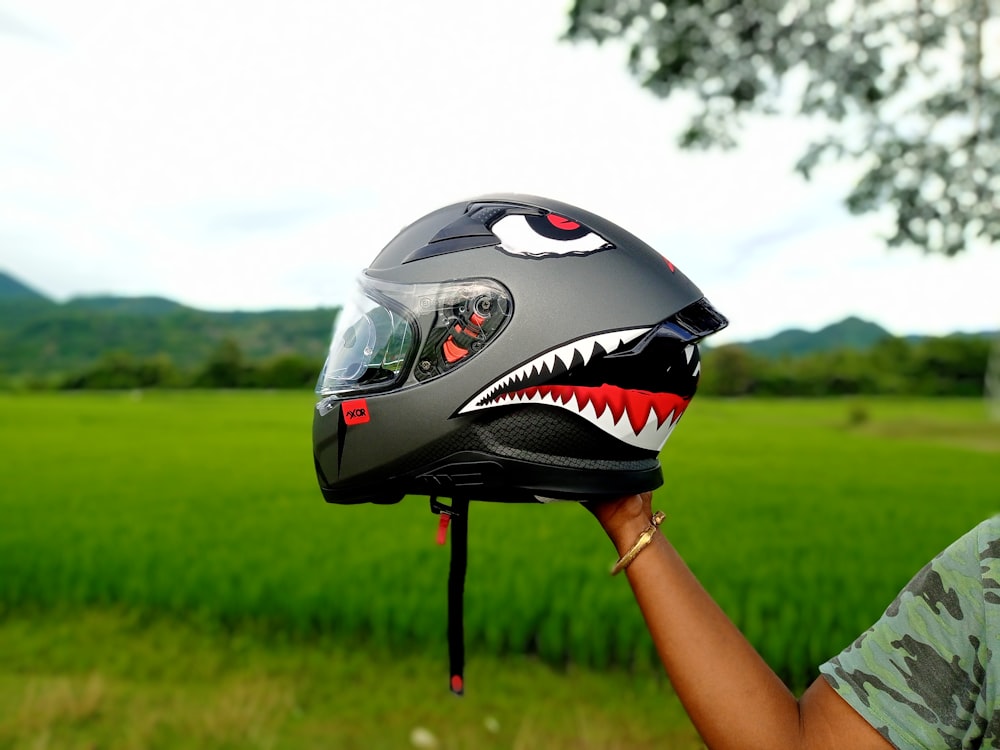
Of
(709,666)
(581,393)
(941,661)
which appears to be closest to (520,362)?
(581,393)

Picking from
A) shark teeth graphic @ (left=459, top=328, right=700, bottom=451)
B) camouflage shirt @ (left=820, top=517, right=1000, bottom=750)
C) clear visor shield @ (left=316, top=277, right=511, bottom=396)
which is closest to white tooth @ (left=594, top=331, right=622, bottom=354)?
shark teeth graphic @ (left=459, top=328, right=700, bottom=451)

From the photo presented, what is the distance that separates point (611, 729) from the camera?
3.65m

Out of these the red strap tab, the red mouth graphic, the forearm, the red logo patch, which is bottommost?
the forearm

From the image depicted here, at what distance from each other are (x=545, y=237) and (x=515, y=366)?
0.30 metres

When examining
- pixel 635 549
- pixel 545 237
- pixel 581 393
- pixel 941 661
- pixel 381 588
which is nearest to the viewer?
pixel 941 661

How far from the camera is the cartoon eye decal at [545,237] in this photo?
1616 millimetres

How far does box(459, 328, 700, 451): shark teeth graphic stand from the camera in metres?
1.53

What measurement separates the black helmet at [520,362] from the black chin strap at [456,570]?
43mm

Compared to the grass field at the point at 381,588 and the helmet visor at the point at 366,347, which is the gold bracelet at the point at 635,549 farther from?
the grass field at the point at 381,588

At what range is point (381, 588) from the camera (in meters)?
4.88

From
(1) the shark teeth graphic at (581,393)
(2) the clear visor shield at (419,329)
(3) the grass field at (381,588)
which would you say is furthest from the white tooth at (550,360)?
(3) the grass field at (381,588)

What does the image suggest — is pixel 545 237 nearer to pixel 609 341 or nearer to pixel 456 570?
pixel 609 341

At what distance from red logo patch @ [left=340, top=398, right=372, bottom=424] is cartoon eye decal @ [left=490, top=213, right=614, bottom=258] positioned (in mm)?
455

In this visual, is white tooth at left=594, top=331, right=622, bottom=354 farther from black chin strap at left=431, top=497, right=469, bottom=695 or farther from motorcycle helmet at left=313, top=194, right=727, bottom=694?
black chin strap at left=431, top=497, right=469, bottom=695
